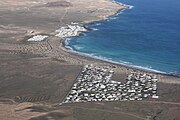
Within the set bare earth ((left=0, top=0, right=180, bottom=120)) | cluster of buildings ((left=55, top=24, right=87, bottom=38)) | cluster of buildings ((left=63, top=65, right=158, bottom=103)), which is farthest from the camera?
cluster of buildings ((left=55, top=24, right=87, bottom=38))

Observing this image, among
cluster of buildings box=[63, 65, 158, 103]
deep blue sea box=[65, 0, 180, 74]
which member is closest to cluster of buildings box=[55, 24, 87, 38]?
deep blue sea box=[65, 0, 180, 74]

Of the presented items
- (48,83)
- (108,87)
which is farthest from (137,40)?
(48,83)

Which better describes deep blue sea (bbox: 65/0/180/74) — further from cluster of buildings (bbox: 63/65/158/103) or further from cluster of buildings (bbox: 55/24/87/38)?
cluster of buildings (bbox: 63/65/158/103)

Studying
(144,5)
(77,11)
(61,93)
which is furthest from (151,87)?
(144,5)

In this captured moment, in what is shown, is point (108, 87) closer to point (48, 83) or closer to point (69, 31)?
point (48, 83)

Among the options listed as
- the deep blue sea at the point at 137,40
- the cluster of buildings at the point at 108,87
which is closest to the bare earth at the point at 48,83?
the cluster of buildings at the point at 108,87

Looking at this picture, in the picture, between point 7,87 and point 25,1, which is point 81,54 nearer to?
point 7,87
